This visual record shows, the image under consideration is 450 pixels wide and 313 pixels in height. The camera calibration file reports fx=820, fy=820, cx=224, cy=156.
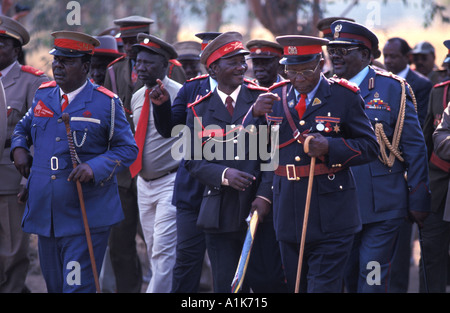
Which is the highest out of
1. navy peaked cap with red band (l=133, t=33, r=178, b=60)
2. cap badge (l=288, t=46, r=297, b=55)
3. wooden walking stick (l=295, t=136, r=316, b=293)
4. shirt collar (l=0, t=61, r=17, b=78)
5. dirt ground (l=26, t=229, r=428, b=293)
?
navy peaked cap with red band (l=133, t=33, r=178, b=60)

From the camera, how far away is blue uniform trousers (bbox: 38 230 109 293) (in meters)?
6.24

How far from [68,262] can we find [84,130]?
3.34 ft

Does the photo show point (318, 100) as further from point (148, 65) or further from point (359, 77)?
point (148, 65)

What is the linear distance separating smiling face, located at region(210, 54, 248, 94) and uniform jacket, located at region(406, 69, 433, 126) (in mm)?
3194

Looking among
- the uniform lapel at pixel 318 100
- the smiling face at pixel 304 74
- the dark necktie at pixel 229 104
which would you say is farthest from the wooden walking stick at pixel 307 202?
the dark necktie at pixel 229 104

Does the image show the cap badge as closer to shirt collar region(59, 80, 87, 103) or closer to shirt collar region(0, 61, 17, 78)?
shirt collar region(59, 80, 87, 103)

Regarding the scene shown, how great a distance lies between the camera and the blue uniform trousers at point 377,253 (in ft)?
22.5

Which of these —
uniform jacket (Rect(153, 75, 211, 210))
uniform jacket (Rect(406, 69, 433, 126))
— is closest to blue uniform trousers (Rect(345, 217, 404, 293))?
uniform jacket (Rect(153, 75, 211, 210))

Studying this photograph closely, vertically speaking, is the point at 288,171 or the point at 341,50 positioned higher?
the point at 341,50

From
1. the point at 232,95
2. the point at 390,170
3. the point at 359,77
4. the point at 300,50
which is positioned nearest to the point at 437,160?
the point at 390,170

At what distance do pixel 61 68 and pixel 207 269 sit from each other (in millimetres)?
3874

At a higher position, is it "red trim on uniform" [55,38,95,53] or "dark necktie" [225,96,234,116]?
"red trim on uniform" [55,38,95,53]

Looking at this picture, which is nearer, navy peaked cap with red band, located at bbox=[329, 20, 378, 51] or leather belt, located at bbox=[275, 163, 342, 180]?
leather belt, located at bbox=[275, 163, 342, 180]

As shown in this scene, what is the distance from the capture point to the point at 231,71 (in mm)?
6699
